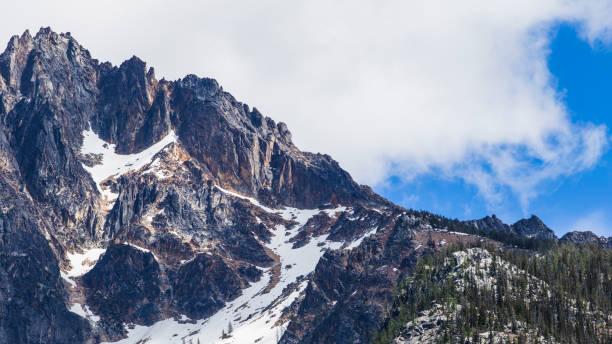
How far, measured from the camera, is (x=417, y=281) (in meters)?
200

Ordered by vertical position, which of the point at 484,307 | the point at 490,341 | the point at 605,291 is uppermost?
the point at 605,291

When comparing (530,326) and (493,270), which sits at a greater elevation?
(493,270)

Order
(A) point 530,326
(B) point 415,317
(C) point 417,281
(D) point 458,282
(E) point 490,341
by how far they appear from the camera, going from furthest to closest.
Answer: (C) point 417,281, (D) point 458,282, (B) point 415,317, (A) point 530,326, (E) point 490,341

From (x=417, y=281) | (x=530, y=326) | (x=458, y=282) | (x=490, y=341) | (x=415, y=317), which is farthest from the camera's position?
(x=417, y=281)

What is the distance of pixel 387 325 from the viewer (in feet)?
644

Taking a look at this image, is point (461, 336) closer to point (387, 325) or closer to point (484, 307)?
point (484, 307)

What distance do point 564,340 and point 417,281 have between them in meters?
49.0

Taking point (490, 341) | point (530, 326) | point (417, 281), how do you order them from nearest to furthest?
1. point (490, 341)
2. point (530, 326)
3. point (417, 281)

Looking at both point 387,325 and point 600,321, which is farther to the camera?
point 387,325

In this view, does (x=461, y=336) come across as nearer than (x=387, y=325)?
Yes

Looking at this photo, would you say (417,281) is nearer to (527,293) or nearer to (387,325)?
(387,325)

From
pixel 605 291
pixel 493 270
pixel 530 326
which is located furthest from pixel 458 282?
pixel 605 291

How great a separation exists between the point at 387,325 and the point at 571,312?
49331 mm

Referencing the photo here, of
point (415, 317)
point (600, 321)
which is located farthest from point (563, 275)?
point (415, 317)
